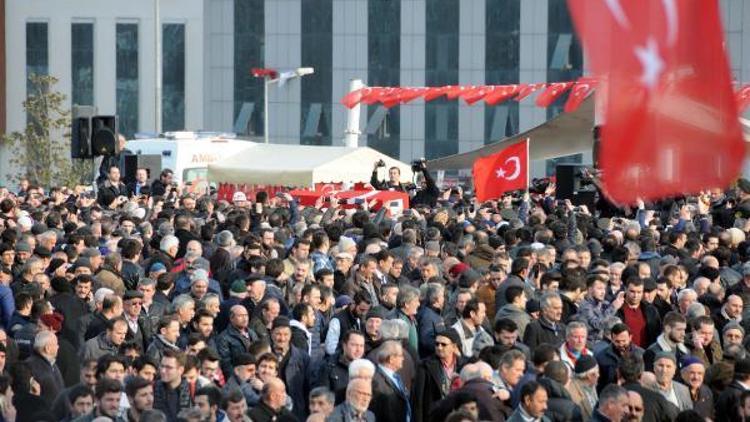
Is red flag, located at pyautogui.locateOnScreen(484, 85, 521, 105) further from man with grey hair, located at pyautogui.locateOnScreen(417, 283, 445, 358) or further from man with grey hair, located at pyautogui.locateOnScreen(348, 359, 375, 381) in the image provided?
man with grey hair, located at pyautogui.locateOnScreen(348, 359, 375, 381)

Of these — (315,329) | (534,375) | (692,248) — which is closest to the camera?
(534,375)

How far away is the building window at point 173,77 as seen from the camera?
7394 centimetres

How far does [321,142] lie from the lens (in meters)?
73.1

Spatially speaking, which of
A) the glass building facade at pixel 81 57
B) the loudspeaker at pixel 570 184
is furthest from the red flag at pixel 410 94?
the glass building facade at pixel 81 57

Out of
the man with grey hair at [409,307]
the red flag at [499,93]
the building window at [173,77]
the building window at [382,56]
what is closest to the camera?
the man with grey hair at [409,307]

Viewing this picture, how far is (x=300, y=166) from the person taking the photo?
36.3 meters

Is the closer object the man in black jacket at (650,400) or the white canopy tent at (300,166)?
the man in black jacket at (650,400)

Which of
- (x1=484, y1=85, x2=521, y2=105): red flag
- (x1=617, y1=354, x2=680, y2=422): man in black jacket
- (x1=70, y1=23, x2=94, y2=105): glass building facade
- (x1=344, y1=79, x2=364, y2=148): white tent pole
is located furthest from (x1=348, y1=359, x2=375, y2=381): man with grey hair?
(x1=70, y1=23, x2=94, y2=105): glass building facade

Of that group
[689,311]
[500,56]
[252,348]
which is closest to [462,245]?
[689,311]

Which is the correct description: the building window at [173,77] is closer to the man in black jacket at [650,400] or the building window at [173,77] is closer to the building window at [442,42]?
the building window at [442,42]

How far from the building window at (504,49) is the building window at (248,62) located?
8.80m

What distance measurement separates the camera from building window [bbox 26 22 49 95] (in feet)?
243

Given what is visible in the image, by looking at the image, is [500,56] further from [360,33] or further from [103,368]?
[103,368]

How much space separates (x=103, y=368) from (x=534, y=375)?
8.24ft
